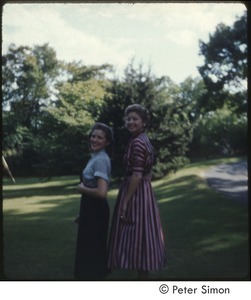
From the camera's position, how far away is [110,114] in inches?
462

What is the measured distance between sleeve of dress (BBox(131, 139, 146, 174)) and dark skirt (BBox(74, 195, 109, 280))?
416mm

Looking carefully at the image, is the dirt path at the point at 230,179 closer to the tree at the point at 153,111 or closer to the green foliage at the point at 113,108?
the green foliage at the point at 113,108

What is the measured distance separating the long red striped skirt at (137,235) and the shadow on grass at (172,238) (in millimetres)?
231

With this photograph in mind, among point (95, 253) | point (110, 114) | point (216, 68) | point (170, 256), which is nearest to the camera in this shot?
point (95, 253)

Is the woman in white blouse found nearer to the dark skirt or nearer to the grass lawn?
the dark skirt

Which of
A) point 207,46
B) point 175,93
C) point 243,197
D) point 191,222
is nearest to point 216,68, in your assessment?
point 207,46

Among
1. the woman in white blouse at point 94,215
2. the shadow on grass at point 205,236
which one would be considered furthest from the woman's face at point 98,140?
the shadow on grass at point 205,236

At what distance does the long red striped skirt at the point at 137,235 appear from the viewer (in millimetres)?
2900

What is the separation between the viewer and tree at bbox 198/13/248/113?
4.09m

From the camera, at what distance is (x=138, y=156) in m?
2.76

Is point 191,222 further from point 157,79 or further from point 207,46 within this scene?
point 157,79
